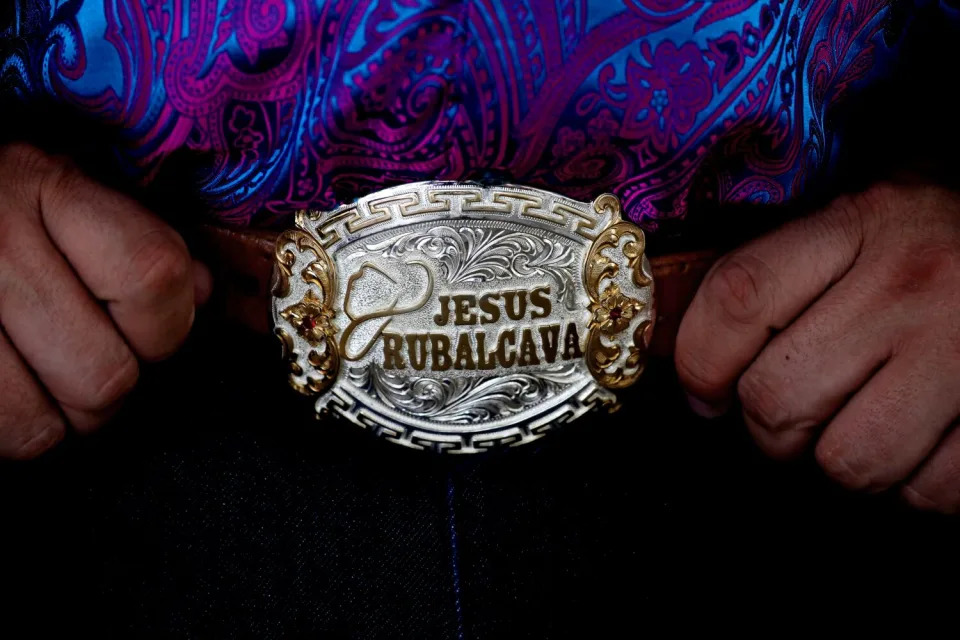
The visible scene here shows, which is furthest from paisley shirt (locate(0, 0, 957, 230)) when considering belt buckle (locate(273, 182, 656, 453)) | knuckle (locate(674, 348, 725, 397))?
knuckle (locate(674, 348, 725, 397))

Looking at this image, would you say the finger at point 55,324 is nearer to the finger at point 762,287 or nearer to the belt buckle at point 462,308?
the belt buckle at point 462,308

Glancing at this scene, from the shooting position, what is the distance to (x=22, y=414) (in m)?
0.63

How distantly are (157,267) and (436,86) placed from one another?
0.87ft

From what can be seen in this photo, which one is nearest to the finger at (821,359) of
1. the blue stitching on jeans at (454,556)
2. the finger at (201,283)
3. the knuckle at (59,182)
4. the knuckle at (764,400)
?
the knuckle at (764,400)

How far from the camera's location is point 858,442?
25.4 inches

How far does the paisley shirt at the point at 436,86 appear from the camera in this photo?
548mm

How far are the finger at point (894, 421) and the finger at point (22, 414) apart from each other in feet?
2.24

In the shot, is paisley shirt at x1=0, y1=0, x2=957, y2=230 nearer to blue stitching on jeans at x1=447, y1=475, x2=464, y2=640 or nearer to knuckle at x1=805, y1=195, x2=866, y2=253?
knuckle at x1=805, y1=195, x2=866, y2=253

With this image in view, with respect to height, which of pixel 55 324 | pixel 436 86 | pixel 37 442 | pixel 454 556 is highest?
pixel 436 86

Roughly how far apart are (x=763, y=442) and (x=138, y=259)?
1.90ft

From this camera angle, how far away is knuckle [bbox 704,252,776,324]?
63 cm

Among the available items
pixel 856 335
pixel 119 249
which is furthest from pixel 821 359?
pixel 119 249

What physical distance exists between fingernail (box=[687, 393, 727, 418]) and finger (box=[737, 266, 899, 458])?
0.15 ft

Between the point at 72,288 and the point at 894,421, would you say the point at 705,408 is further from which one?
the point at 72,288
